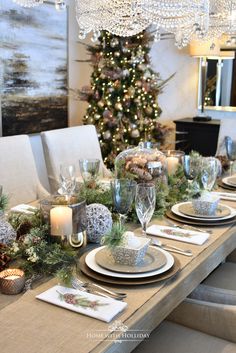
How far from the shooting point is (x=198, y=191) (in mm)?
1901

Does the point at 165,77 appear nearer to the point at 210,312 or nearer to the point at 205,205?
the point at 205,205

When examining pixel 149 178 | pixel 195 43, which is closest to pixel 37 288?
pixel 149 178

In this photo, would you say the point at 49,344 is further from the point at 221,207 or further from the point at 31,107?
the point at 31,107

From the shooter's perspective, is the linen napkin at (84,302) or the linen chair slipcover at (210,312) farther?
the linen chair slipcover at (210,312)

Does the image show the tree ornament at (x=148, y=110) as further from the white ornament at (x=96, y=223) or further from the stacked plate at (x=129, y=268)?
the stacked plate at (x=129, y=268)

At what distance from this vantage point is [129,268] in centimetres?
127

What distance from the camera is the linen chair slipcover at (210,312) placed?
4.60 feet

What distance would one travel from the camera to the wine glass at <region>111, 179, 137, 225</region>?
158cm

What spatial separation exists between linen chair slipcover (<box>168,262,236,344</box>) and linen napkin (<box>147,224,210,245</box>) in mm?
168

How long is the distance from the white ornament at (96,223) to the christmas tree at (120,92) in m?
2.61

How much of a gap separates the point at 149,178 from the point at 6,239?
0.73m

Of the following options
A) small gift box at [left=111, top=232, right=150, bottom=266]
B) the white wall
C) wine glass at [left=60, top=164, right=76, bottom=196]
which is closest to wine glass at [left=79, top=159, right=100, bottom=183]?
wine glass at [left=60, top=164, right=76, bottom=196]

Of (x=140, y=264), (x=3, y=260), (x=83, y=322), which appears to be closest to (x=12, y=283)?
(x=3, y=260)

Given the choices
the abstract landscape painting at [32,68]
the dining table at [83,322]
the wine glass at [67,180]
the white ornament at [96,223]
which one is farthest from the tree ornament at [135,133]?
the dining table at [83,322]
